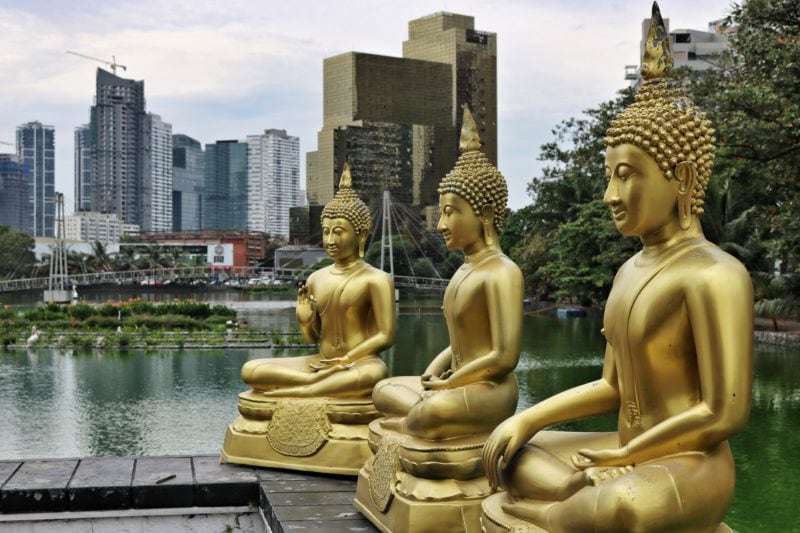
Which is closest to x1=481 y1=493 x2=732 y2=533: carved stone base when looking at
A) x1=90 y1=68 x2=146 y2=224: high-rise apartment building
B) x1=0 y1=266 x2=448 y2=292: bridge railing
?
x1=0 y1=266 x2=448 y2=292: bridge railing

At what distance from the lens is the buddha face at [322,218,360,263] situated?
6.80 meters

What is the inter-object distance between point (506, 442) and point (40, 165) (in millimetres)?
154556

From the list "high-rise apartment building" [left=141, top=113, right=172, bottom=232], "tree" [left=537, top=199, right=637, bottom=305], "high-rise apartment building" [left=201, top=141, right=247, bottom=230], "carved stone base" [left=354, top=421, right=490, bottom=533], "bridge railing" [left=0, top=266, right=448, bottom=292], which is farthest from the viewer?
"high-rise apartment building" [left=201, top=141, right=247, bottom=230]

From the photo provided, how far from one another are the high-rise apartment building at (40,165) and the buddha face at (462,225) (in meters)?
147

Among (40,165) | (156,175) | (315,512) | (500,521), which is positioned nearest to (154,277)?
(315,512)

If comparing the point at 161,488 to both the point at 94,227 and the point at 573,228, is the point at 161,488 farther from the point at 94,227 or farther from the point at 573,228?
the point at 94,227

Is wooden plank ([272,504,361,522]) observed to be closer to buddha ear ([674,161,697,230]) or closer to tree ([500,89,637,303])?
buddha ear ([674,161,697,230])

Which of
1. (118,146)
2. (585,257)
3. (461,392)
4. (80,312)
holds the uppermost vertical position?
(118,146)

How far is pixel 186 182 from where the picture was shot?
146250 millimetres

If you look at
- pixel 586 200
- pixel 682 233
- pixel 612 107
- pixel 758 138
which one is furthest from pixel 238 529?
pixel 586 200

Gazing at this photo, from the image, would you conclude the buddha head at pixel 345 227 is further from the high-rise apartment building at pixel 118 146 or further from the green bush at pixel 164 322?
the high-rise apartment building at pixel 118 146

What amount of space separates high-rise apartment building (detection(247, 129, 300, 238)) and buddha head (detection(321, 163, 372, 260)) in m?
116

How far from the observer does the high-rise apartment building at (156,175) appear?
117m

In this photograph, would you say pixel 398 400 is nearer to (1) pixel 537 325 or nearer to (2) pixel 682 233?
(2) pixel 682 233
